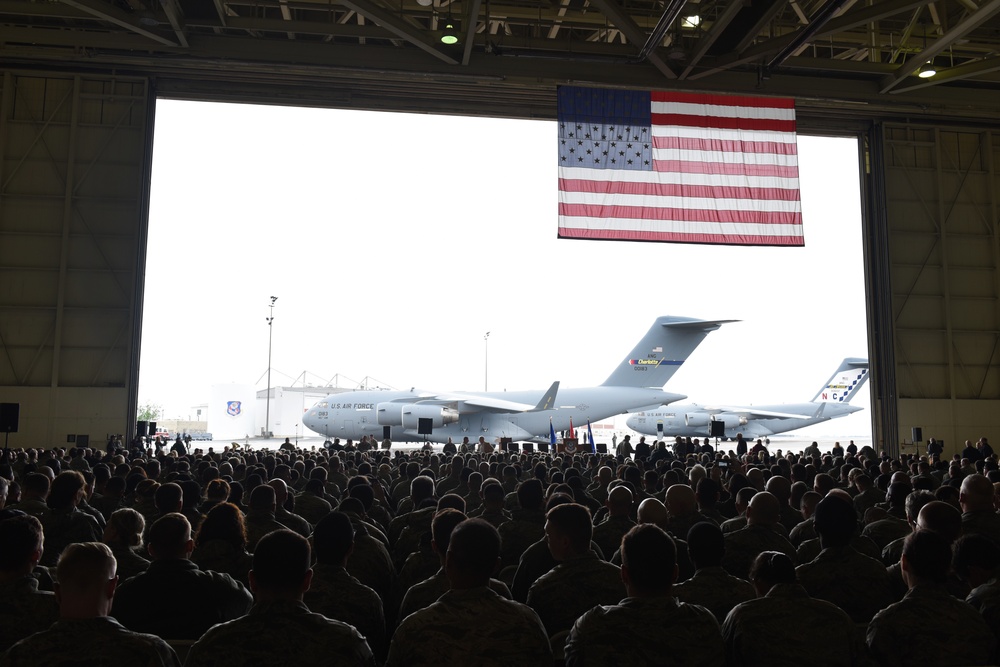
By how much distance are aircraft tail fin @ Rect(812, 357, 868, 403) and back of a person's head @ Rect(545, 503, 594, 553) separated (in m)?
38.1

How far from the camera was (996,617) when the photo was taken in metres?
3.35

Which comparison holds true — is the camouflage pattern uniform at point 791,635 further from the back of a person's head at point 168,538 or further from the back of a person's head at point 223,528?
the back of a person's head at point 223,528

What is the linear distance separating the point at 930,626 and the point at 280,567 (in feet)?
8.48

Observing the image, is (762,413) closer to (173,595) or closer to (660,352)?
(660,352)

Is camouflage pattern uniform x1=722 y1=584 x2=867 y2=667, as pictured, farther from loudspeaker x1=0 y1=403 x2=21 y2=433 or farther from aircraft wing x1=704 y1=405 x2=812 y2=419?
aircraft wing x1=704 y1=405 x2=812 y2=419

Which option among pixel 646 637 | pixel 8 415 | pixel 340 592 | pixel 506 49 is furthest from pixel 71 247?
pixel 646 637

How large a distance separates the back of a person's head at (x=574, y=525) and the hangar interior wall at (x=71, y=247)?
19.4 metres

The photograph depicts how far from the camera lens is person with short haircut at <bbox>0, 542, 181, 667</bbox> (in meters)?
2.42

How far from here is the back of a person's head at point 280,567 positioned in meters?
2.75

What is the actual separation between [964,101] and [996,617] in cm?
2178

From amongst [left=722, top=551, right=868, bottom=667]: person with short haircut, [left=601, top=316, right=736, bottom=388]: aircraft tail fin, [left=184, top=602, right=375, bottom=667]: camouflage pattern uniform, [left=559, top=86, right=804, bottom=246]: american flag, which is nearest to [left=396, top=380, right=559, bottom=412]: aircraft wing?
[left=601, top=316, right=736, bottom=388]: aircraft tail fin

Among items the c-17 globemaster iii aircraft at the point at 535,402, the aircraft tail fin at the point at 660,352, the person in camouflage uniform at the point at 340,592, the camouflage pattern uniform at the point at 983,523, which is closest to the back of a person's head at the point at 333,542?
the person in camouflage uniform at the point at 340,592

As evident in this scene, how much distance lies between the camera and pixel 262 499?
5648mm

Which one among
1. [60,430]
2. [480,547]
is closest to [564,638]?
[480,547]
